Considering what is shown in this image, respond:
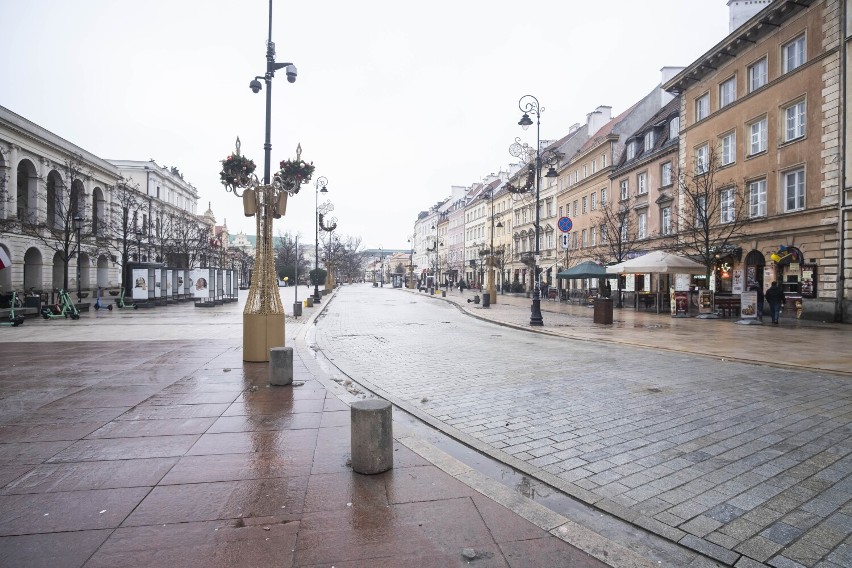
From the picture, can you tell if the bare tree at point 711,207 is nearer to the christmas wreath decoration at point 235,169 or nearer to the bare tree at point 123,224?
the christmas wreath decoration at point 235,169

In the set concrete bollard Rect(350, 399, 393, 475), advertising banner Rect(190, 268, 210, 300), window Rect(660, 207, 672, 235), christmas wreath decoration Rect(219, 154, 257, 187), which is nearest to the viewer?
concrete bollard Rect(350, 399, 393, 475)

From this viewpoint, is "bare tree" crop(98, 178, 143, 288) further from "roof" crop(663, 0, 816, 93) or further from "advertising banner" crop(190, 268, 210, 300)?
"roof" crop(663, 0, 816, 93)

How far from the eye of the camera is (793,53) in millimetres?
20484

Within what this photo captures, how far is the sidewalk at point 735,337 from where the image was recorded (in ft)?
31.6

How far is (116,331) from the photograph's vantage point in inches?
579

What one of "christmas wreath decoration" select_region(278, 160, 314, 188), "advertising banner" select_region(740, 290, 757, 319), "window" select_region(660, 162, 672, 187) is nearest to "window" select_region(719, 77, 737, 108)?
"window" select_region(660, 162, 672, 187)

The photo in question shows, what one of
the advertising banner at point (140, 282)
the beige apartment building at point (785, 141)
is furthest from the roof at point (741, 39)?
the advertising banner at point (140, 282)

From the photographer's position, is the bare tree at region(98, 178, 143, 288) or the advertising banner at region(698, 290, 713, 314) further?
the bare tree at region(98, 178, 143, 288)

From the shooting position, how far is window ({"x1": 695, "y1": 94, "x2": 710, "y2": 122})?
26.2m

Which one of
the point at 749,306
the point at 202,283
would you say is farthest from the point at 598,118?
the point at 202,283

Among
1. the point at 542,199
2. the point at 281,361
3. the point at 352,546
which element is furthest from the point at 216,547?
the point at 542,199

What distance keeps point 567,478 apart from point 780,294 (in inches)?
718

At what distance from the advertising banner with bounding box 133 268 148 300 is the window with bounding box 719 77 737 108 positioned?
32.8m

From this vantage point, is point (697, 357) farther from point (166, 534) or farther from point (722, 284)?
point (722, 284)
